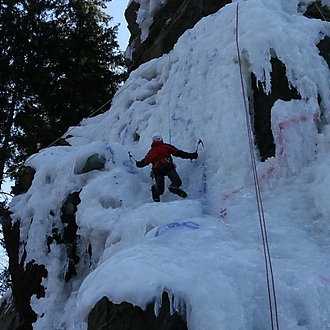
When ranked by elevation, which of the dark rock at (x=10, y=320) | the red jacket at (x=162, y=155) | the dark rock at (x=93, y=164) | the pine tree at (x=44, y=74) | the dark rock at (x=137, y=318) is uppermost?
the pine tree at (x=44, y=74)

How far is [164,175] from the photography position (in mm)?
7223

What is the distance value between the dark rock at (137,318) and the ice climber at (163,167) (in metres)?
3.00

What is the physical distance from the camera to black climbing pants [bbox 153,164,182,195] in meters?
7.10

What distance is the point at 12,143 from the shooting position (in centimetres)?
1325

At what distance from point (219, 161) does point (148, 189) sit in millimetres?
1081

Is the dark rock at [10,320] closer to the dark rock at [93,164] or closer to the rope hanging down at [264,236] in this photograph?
the dark rock at [93,164]

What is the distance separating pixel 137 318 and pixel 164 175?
3306mm

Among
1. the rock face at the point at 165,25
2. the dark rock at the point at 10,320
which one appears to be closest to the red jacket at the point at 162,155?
the dark rock at the point at 10,320

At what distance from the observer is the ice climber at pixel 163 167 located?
7.08 meters

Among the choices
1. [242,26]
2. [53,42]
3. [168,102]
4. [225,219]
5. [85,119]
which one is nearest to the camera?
[225,219]

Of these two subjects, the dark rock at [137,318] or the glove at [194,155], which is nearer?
the dark rock at [137,318]

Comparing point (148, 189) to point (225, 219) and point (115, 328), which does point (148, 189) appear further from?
point (115, 328)

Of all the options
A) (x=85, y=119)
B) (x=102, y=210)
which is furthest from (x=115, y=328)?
(x=85, y=119)

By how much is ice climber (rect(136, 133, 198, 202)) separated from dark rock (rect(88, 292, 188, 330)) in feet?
9.86
